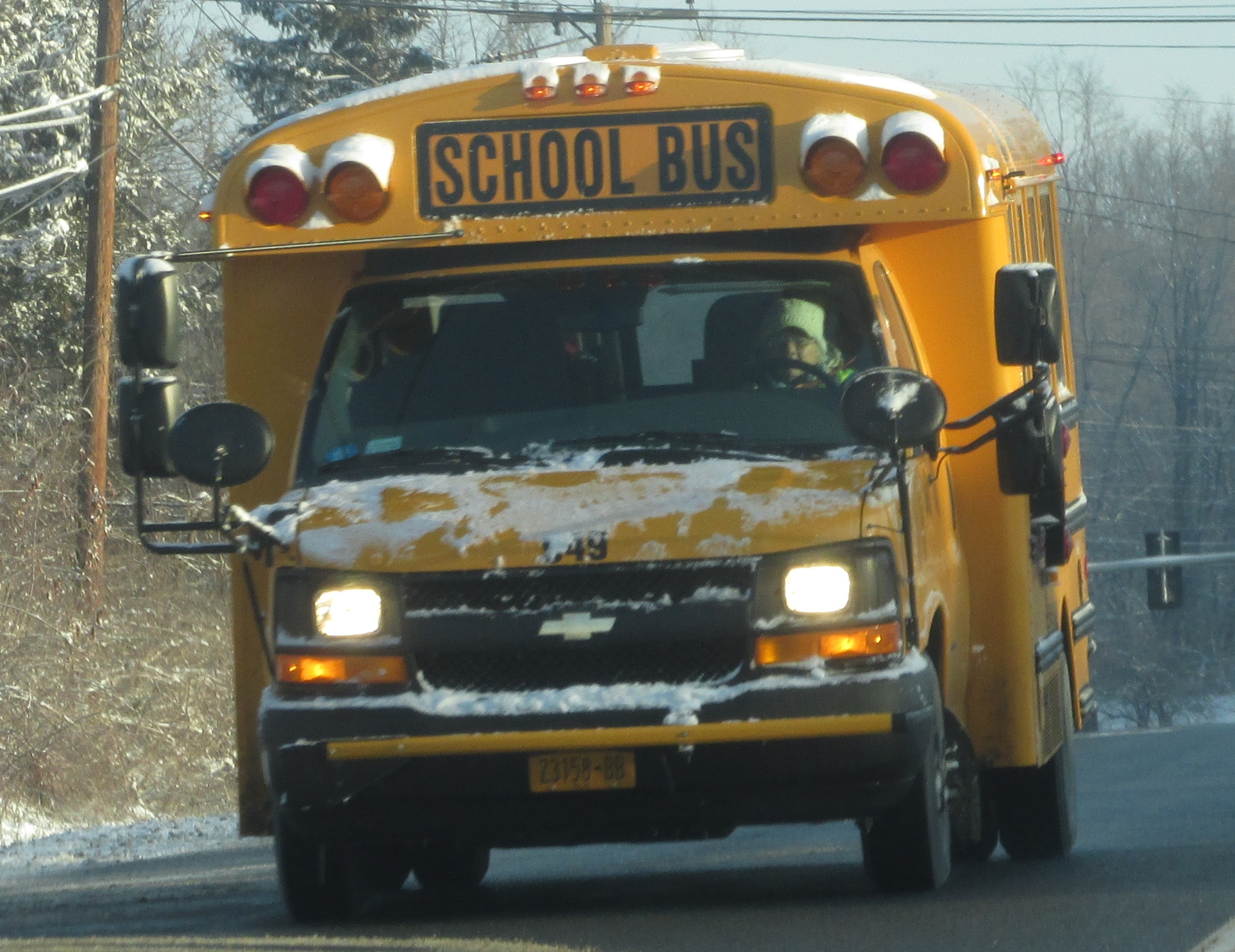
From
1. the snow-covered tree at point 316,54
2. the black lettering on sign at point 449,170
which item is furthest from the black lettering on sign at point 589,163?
the snow-covered tree at point 316,54

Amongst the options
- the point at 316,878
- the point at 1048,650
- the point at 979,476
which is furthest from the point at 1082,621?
the point at 316,878

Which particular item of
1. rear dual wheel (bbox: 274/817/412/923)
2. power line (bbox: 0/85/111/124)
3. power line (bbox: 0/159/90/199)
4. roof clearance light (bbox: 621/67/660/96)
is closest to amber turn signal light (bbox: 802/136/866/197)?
roof clearance light (bbox: 621/67/660/96)

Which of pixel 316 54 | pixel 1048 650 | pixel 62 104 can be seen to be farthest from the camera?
Answer: pixel 316 54

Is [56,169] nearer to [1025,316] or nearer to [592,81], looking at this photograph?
[592,81]

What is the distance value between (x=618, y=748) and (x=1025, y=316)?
1832mm

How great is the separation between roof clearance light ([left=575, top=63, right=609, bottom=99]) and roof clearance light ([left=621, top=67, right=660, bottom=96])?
0.07 m

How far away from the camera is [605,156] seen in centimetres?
712

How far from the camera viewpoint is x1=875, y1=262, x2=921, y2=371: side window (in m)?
7.09

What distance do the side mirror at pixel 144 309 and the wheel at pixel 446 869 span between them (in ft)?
7.10

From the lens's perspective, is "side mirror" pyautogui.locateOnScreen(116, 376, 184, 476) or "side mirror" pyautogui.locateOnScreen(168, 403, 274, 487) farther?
"side mirror" pyautogui.locateOnScreen(116, 376, 184, 476)

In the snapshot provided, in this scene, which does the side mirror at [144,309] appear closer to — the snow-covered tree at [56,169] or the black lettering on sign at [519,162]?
the black lettering on sign at [519,162]

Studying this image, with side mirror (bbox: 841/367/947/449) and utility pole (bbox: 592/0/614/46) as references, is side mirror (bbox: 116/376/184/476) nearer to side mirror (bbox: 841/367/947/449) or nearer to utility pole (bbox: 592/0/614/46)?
side mirror (bbox: 841/367/947/449)

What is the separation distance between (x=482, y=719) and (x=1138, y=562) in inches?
880

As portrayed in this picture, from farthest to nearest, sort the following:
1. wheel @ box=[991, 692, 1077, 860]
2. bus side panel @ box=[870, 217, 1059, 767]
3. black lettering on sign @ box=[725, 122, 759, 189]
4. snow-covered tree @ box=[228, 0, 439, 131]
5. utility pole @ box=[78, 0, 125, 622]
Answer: snow-covered tree @ box=[228, 0, 439, 131], utility pole @ box=[78, 0, 125, 622], wheel @ box=[991, 692, 1077, 860], bus side panel @ box=[870, 217, 1059, 767], black lettering on sign @ box=[725, 122, 759, 189]
